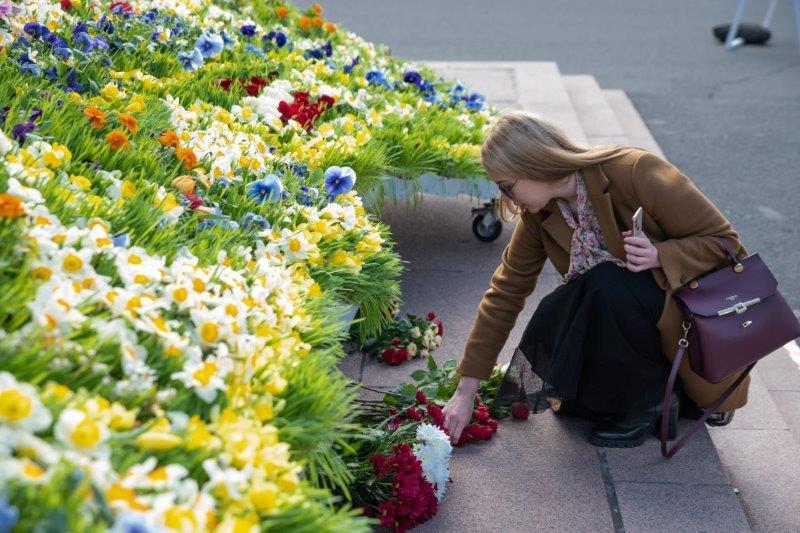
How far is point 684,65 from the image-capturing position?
8391mm

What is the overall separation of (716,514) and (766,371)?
1.29 meters

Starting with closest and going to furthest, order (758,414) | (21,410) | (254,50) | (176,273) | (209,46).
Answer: (21,410) → (176,273) → (758,414) → (209,46) → (254,50)

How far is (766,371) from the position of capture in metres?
3.69

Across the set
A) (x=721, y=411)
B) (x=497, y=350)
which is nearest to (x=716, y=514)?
(x=721, y=411)

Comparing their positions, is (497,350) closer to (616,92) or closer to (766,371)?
(766,371)

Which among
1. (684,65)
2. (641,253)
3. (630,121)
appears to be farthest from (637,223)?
(684,65)

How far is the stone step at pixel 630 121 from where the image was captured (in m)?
6.09

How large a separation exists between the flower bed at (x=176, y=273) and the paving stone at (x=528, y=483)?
1.13 feet

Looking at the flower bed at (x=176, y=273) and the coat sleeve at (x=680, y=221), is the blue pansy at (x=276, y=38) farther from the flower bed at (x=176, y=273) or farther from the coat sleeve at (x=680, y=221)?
the coat sleeve at (x=680, y=221)

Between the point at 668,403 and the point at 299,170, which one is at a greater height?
the point at 299,170

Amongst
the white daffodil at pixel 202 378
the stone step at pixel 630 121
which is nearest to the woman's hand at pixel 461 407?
the white daffodil at pixel 202 378

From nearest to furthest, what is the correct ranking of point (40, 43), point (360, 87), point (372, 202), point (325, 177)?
point (325, 177) → point (40, 43) → point (372, 202) → point (360, 87)

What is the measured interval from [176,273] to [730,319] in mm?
1481

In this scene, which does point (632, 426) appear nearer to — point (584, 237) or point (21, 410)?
point (584, 237)
